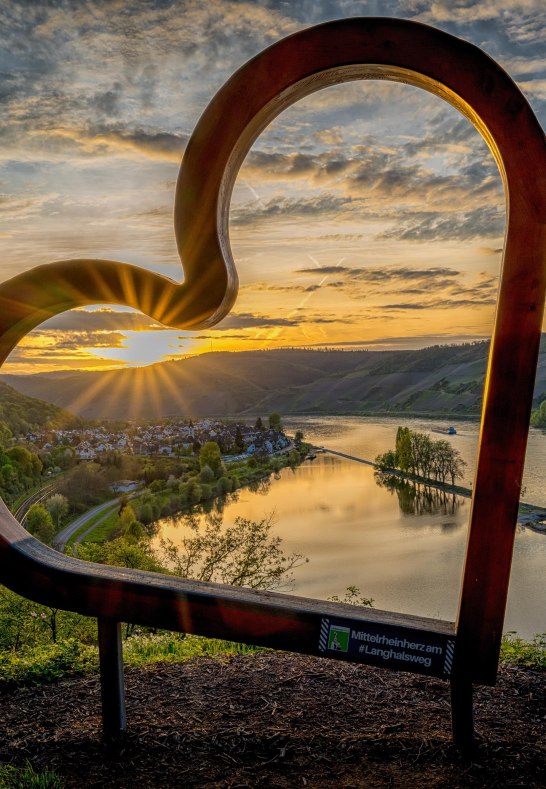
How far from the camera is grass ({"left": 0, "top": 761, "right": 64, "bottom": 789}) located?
394 cm

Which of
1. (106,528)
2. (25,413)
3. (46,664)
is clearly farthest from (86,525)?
(46,664)

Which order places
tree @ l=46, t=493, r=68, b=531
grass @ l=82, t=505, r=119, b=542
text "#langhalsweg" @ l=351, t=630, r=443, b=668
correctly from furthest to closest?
grass @ l=82, t=505, r=119, b=542
tree @ l=46, t=493, r=68, b=531
text "#langhalsweg" @ l=351, t=630, r=443, b=668

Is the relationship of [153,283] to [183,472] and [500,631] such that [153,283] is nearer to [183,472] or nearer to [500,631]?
[500,631]

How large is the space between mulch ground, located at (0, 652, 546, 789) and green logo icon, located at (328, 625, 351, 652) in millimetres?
753

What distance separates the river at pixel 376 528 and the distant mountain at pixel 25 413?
602 centimetres

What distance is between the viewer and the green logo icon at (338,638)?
399 centimetres

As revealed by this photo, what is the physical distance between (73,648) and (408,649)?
3942 millimetres

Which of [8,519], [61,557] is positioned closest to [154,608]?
[61,557]

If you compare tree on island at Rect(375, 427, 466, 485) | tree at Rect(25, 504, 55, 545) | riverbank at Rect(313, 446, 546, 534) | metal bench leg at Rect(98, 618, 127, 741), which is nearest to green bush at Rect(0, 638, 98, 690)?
metal bench leg at Rect(98, 618, 127, 741)

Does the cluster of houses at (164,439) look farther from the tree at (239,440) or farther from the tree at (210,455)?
the tree at (210,455)

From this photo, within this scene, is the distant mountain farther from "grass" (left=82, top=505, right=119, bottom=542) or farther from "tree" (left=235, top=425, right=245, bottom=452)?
"tree" (left=235, top=425, right=245, bottom=452)

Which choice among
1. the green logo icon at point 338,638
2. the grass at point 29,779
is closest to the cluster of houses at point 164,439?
the grass at point 29,779

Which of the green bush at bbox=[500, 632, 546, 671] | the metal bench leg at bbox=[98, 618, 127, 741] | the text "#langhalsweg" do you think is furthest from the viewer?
the green bush at bbox=[500, 632, 546, 671]

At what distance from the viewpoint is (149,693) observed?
5.33 metres
